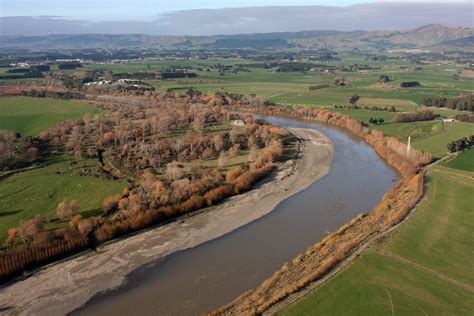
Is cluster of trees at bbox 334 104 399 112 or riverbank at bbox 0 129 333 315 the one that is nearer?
riverbank at bbox 0 129 333 315

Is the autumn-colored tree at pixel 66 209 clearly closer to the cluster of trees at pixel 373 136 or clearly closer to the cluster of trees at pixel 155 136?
the cluster of trees at pixel 155 136

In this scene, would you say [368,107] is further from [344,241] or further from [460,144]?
[344,241]

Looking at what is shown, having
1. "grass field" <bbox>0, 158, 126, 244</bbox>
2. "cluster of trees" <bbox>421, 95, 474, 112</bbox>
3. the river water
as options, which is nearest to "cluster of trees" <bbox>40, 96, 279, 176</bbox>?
"grass field" <bbox>0, 158, 126, 244</bbox>

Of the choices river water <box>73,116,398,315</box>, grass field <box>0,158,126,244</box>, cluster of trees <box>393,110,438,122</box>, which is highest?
cluster of trees <box>393,110,438,122</box>

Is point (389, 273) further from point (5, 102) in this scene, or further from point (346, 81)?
point (346, 81)

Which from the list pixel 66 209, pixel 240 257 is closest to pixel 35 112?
pixel 66 209

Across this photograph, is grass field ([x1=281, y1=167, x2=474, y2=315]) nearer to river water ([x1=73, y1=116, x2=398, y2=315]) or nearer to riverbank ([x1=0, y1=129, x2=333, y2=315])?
river water ([x1=73, y1=116, x2=398, y2=315])
